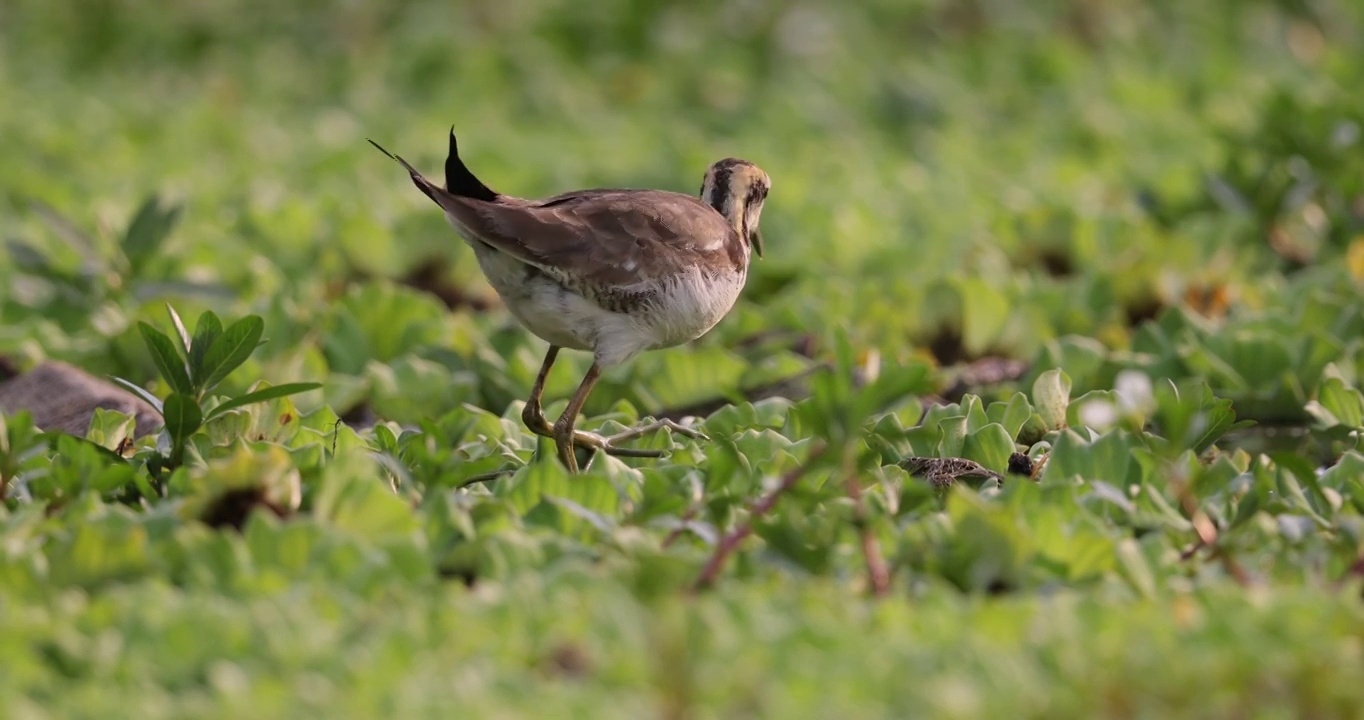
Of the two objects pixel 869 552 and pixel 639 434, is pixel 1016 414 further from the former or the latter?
pixel 869 552

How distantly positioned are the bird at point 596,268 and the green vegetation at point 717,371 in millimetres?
253

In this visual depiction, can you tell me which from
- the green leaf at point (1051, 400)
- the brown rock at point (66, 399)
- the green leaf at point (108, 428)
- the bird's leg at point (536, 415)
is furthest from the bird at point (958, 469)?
the brown rock at point (66, 399)

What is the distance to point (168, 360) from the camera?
11.5ft

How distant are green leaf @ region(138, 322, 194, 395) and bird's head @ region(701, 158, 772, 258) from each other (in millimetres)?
1378

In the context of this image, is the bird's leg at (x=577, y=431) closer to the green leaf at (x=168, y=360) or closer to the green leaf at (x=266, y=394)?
the green leaf at (x=266, y=394)

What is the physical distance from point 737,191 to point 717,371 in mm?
577

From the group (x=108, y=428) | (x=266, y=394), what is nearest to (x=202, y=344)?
(x=266, y=394)

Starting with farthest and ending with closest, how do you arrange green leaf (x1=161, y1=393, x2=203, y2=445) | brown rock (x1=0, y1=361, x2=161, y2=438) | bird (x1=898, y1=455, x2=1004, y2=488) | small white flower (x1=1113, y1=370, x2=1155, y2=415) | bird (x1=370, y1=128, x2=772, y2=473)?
brown rock (x1=0, y1=361, x2=161, y2=438)
bird (x1=370, y1=128, x2=772, y2=473)
bird (x1=898, y1=455, x2=1004, y2=488)
green leaf (x1=161, y1=393, x2=203, y2=445)
small white flower (x1=1113, y1=370, x2=1155, y2=415)

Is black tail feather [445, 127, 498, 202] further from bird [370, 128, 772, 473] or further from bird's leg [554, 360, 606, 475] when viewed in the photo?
bird's leg [554, 360, 606, 475]

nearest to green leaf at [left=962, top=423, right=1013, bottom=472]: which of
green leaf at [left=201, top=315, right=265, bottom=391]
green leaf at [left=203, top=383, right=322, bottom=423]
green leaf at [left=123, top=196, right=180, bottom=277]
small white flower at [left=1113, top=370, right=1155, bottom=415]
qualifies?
small white flower at [left=1113, top=370, right=1155, bottom=415]

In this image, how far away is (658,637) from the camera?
8.25ft

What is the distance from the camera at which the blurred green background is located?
5.32 m

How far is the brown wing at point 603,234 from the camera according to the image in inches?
146

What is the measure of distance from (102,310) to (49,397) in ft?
2.89
